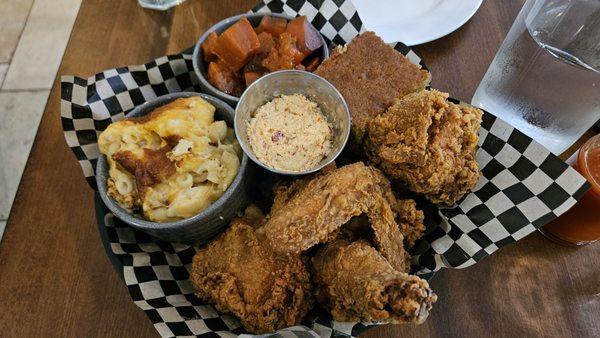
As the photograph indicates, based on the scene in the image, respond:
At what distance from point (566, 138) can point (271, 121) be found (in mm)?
1019

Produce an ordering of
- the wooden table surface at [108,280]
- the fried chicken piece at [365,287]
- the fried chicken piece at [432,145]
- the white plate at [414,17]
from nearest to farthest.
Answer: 1. the fried chicken piece at [365,287]
2. the fried chicken piece at [432,145]
3. the wooden table surface at [108,280]
4. the white plate at [414,17]

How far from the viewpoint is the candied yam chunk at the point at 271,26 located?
5.47 feet

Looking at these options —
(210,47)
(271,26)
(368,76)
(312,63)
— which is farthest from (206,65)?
(368,76)

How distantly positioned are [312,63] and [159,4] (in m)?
0.93

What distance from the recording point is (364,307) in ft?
3.41

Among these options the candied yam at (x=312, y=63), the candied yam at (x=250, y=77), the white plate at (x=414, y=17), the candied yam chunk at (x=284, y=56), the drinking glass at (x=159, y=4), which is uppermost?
the white plate at (x=414, y=17)

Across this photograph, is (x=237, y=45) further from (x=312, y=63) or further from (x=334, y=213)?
(x=334, y=213)

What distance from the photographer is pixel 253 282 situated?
124 cm

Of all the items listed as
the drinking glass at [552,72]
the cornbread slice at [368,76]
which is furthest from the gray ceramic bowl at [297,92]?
the drinking glass at [552,72]

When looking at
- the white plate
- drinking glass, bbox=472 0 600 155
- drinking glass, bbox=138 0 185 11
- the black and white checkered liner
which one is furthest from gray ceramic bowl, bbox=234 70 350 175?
drinking glass, bbox=138 0 185 11

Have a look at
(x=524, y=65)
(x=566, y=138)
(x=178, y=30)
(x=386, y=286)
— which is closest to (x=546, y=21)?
(x=524, y=65)

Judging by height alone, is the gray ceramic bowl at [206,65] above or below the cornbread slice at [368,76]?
below

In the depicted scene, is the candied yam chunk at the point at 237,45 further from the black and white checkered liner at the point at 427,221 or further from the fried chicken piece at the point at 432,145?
the fried chicken piece at the point at 432,145

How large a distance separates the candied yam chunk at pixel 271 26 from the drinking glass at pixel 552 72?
80 cm
